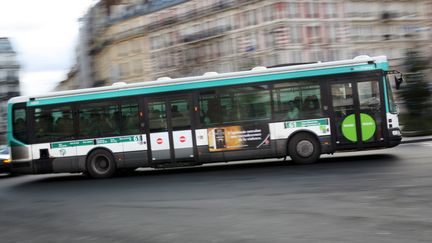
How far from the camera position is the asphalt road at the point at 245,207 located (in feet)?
24.0

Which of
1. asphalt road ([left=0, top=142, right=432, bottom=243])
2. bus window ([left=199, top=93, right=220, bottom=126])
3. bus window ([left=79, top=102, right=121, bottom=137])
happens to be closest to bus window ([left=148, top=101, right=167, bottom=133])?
bus window ([left=79, top=102, right=121, bottom=137])

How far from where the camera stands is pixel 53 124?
1738cm

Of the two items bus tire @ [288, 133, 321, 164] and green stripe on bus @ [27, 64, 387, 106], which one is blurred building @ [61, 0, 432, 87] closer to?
green stripe on bus @ [27, 64, 387, 106]

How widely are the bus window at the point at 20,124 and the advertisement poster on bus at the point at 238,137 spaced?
5953 mm

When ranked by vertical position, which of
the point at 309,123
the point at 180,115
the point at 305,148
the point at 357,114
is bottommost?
the point at 305,148

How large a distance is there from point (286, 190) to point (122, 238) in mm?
4229

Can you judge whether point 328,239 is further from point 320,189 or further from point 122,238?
point 320,189

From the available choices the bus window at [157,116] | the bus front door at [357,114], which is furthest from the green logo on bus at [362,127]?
the bus window at [157,116]

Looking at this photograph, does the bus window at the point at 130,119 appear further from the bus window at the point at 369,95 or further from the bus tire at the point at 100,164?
the bus window at the point at 369,95

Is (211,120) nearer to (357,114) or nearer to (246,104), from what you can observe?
(246,104)

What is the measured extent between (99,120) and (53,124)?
1541 mm

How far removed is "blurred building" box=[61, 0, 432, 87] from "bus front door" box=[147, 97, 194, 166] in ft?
110

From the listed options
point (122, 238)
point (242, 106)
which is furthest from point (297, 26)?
point (122, 238)

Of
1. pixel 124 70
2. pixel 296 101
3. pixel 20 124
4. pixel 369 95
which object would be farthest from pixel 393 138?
pixel 124 70
